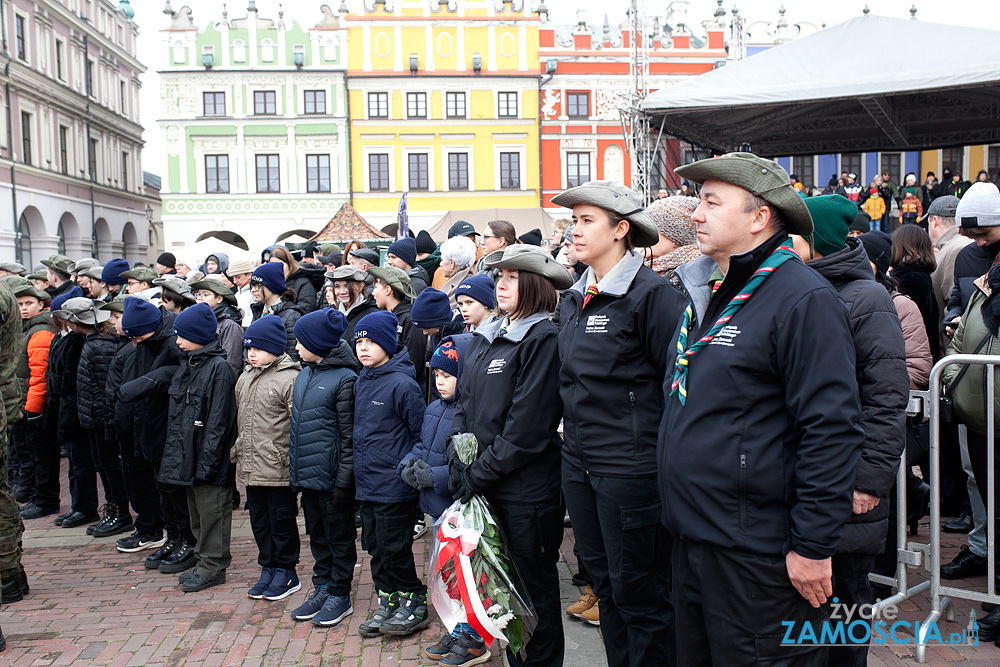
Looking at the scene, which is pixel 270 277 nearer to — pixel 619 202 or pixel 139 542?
pixel 139 542

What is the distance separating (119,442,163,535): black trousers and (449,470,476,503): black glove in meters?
3.53

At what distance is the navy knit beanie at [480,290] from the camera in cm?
441

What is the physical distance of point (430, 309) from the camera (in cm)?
502

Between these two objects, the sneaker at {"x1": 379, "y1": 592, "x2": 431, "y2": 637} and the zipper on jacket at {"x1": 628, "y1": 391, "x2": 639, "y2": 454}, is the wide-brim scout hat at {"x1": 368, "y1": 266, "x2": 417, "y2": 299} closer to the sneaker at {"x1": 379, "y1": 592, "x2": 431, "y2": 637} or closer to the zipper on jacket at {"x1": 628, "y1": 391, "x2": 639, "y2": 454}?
the sneaker at {"x1": 379, "y1": 592, "x2": 431, "y2": 637}

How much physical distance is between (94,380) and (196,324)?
6.14 feet

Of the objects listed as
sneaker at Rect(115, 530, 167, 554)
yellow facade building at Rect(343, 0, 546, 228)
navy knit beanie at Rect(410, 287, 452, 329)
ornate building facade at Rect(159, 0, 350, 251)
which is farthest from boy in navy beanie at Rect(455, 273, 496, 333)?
ornate building facade at Rect(159, 0, 350, 251)

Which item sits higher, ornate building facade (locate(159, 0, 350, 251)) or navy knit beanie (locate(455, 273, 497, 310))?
ornate building facade (locate(159, 0, 350, 251))

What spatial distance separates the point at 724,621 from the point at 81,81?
138 feet

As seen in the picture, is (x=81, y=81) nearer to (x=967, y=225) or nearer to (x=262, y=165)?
(x=262, y=165)

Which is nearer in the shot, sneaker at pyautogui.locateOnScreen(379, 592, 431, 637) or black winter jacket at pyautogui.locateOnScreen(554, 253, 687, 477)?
black winter jacket at pyautogui.locateOnScreen(554, 253, 687, 477)

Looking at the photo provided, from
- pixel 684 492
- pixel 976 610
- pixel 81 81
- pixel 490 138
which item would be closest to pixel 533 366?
pixel 684 492

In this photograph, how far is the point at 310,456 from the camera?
4668 millimetres

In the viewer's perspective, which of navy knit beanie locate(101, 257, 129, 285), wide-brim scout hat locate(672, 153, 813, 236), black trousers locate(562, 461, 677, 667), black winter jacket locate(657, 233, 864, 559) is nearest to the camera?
black winter jacket locate(657, 233, 864, 559)

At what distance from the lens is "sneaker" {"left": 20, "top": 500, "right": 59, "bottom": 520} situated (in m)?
7.18
